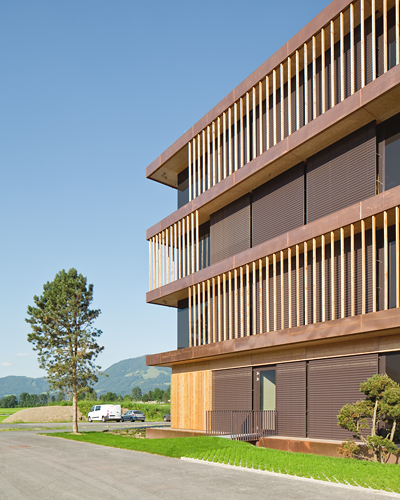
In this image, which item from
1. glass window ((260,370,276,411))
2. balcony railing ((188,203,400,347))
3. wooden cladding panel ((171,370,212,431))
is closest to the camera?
balcony railing ((188,203,400,347))

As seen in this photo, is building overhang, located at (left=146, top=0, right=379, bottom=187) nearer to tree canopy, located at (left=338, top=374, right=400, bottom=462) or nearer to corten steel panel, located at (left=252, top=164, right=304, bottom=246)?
corten steel panel, located at (left=252, top=164, right=304, bottom=246)

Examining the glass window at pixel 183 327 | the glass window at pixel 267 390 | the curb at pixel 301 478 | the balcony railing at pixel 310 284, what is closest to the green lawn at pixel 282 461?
the curb at pixel 301 478

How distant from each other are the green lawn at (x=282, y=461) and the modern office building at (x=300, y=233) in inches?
147

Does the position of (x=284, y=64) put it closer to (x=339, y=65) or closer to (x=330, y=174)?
(x=339, y=65)

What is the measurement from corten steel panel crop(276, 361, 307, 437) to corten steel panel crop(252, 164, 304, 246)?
6.08 meters

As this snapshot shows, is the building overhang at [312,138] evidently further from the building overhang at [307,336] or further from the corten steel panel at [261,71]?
the building overhang at [307,336]

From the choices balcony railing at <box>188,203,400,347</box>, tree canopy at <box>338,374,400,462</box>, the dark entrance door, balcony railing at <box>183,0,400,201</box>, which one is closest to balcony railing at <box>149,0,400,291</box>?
balcony railing at <box>183,0,400,201</box>

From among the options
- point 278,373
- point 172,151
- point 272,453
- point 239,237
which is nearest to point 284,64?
point 239,237

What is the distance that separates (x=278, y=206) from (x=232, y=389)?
910cm

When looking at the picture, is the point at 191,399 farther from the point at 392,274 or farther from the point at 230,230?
the point at 392,274

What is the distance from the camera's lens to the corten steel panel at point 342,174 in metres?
19.5

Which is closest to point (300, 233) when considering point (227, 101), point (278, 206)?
point (278, 206)

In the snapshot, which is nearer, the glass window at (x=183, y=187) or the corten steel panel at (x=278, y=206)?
the corten steel panel at (x=278, y=206)

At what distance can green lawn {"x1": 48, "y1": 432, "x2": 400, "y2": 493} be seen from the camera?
11938 mm
